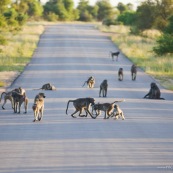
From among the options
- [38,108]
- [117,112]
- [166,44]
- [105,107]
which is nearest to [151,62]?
[166,44]

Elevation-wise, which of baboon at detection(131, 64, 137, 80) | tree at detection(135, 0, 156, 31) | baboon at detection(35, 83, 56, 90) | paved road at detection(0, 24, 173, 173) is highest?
tree at detection(135, 0, 156, 31)

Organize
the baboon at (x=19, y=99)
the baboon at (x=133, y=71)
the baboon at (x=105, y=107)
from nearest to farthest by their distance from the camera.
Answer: the baboon at (x=105, y=107) < the baboon at (x=19, y=99) < the baboon at (x=133, y=71)

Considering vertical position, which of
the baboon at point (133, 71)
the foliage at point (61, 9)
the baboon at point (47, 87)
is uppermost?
the foliage at point (61, 9)

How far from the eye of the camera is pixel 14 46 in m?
51.2

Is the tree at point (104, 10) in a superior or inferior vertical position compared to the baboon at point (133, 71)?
superior

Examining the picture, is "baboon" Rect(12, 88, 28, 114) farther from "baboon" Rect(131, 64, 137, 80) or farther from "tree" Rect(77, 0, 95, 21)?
"tree" Rect(77, 0, 95, 21)

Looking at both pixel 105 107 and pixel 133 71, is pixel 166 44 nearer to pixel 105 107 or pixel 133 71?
pixel 133 71

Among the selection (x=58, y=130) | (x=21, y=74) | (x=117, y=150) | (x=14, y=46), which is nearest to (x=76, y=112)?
(x=58, y=130)

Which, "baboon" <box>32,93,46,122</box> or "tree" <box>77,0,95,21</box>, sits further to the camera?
"tree" <box>77,0,95,21</box>

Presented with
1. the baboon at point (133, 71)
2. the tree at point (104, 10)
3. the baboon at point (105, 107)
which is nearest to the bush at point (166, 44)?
the baboon at point (133, 71)

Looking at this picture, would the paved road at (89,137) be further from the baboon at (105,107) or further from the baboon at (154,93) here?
the baboon at (154,93)

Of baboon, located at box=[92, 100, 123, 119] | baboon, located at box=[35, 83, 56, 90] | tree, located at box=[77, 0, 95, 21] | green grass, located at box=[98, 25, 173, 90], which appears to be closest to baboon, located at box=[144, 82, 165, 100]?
green grass, located at box=[98, 25, 173, 90]

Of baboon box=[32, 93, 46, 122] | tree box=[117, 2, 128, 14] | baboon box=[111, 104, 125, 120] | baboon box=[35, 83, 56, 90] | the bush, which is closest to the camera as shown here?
baboon box=[32, 93, 46, 122]

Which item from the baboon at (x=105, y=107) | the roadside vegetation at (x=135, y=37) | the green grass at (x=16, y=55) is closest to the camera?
the baboon at (x=105, y=107)
